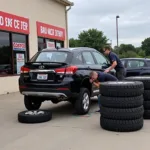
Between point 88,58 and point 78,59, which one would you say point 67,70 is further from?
point 88,58

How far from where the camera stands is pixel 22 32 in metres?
14.6

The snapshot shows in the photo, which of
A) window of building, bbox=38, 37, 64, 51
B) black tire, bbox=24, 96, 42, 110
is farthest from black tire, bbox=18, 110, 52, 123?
window of building, bbox=38, 37, 64, 51

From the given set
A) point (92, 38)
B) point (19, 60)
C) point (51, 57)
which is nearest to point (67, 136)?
point (51, 57)

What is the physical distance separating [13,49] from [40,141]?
9.10 meters

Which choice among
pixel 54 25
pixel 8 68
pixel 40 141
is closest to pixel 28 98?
pixel 40 141

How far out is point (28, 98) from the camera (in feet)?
27.2

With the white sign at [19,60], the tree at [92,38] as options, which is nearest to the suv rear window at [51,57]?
the white sign at [19,60]

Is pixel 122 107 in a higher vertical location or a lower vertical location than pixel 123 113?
higher

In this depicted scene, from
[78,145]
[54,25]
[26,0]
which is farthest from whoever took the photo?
[54,25]

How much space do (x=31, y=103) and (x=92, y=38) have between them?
159 ft

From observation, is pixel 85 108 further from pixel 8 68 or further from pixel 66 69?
pixel 8 68

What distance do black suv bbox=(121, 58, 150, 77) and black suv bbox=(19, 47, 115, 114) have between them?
655 cm

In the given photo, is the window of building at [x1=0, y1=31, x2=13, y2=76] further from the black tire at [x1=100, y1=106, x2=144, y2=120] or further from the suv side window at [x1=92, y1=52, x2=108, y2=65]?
the black tire at [x1=100, y1=106, x2=144, y2=120]

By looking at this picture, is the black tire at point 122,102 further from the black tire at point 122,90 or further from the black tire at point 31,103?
the black tire at point 31,103
